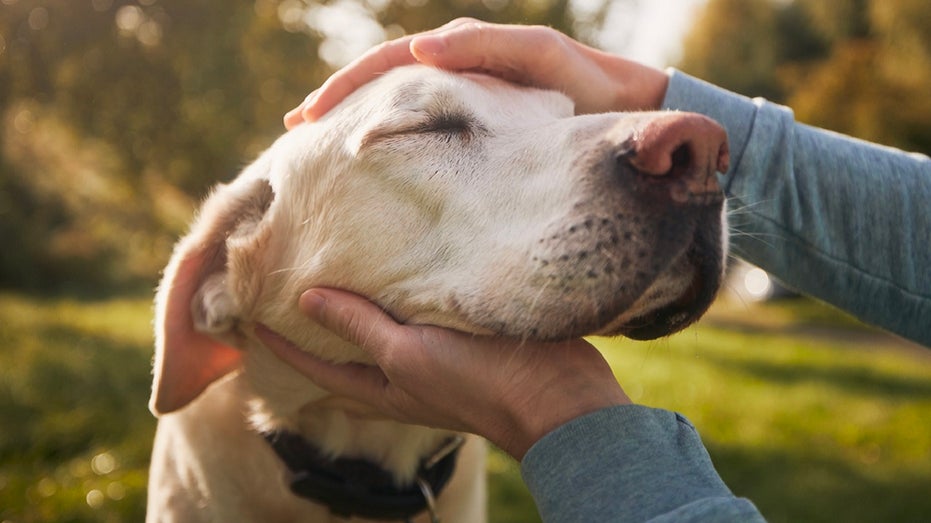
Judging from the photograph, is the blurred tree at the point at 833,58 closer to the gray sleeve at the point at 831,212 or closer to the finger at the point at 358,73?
the gray sleeve at the point at 831,212

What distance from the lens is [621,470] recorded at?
160 cm

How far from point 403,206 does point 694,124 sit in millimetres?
840

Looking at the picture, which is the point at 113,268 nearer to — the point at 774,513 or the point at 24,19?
the point at 24,19

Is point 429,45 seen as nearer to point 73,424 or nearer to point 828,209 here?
point 828,209

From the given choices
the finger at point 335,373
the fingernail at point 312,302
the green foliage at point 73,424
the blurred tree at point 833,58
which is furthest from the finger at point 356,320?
the blurred tree at point 833,58

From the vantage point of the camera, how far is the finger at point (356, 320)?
194 cm

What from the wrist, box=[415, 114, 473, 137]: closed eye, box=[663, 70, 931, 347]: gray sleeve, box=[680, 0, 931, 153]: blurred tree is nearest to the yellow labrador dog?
box=[415, 114, 473, 137]: closed eye

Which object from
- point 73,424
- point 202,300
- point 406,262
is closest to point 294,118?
point 202,300

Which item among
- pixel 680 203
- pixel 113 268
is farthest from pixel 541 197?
pixel 113 268

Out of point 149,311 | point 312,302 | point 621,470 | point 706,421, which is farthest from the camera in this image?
point 149,311

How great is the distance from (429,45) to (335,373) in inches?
40.5

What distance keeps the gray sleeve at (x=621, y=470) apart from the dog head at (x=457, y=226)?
246mm

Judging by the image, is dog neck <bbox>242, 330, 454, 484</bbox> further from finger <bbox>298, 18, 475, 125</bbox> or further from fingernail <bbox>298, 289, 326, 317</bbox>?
finger <bbox>298, 18, 475, 125</bbox>

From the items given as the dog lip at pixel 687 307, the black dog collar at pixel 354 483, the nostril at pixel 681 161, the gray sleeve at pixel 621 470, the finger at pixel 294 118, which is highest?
the nostril at pixel 681 161
